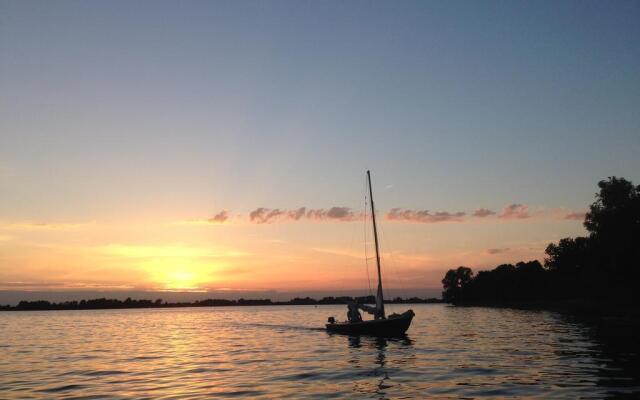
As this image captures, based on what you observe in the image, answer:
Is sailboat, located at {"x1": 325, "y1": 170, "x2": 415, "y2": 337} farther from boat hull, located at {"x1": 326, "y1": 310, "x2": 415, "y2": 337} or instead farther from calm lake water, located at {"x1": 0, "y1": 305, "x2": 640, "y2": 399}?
calm lake water, located at {"x1": 0, "y1": 305, "x2": 640, "y2": 399}

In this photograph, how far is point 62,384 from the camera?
32.7 m

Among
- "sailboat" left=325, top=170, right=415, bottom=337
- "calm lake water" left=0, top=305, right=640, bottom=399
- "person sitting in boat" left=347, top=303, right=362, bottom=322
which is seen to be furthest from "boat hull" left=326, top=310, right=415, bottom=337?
"person sitting in boat" left=347, top=303, right=362, bottom=322

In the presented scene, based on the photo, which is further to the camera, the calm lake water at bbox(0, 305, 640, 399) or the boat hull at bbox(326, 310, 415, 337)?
the boat hull at bbox(326, 310, 415, 337)

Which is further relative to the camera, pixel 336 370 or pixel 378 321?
pixel 378 321

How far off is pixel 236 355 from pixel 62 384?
1774 cm

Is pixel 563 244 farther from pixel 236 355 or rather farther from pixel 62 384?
pixel 62 384

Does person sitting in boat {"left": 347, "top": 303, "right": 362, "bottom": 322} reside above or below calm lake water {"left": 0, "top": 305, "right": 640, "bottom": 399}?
above

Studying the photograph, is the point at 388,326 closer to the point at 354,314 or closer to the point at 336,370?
the point at 354,314

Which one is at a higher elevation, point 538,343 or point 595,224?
point 595,224

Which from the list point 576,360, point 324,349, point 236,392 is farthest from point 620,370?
point 324,349

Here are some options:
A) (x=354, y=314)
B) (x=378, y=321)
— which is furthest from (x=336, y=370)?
(x=354, y=314)

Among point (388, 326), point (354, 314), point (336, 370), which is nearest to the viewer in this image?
point (336, 370)

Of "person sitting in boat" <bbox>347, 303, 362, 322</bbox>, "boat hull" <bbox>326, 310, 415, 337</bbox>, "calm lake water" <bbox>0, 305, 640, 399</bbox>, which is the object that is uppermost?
"person sitting in boat" <bbox>347, 303, 362, 322</bbox>

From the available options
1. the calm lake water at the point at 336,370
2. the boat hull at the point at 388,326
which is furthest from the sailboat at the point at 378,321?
the calm lake water at the point at 336,370
